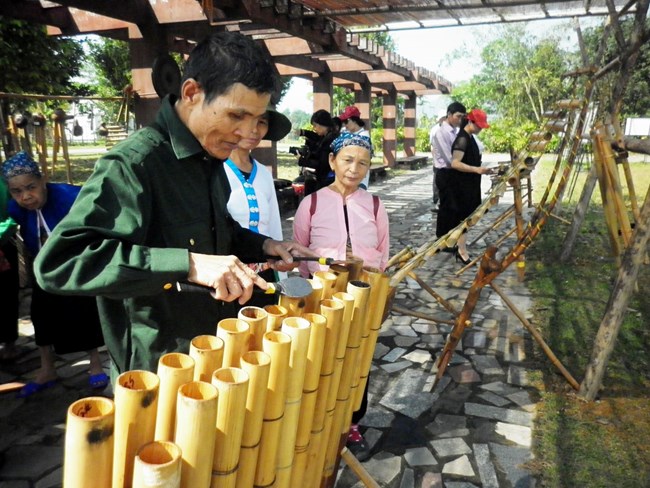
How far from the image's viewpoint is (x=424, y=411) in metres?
3.13

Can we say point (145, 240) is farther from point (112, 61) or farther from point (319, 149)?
point (112, 61)

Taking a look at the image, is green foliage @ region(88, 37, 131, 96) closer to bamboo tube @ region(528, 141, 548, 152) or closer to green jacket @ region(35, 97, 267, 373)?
bamboo tube @ region(528, 141, 548, 152)

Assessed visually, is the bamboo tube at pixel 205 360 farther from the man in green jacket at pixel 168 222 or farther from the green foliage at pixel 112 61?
the green foliage at pixel 112 61

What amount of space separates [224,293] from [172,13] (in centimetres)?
468

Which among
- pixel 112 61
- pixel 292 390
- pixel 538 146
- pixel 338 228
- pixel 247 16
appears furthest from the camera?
pixel 112 61

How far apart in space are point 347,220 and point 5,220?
2233mm

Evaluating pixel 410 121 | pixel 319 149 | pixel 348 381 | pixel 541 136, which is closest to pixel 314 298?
pixel 348 381

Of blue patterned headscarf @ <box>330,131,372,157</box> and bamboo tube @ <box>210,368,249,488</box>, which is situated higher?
blue patterned headscarf @ <box>330,131,372,157</box>

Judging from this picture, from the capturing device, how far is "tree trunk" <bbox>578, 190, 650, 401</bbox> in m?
2.99

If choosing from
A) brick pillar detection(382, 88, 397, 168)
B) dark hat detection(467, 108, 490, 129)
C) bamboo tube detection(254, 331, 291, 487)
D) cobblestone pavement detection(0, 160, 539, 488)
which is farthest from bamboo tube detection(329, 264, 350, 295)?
brick pillar detection(382, 88, 397, 168)

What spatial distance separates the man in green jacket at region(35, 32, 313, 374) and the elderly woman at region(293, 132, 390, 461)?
1102mm

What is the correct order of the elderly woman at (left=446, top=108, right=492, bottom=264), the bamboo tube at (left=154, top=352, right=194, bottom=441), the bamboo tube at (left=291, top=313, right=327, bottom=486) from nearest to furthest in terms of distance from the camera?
the bamboo tube at (left=154, top=352, right=194, bottom=441), the bamboo tube at (left=291, top=313, right=327, bottom=486), the elderly woman at (left=446, top=108, right=492, bottom=264)

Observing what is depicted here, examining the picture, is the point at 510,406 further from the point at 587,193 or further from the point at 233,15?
the point at 233,15

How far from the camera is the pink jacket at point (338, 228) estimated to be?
271 cm
